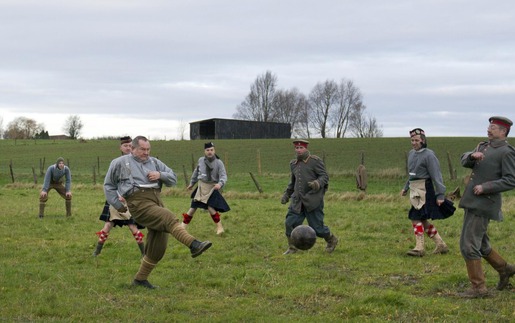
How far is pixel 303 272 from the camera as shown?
31.6ft

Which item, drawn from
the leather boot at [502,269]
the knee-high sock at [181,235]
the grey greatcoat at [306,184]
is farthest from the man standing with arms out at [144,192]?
the leather boot at [502,269]

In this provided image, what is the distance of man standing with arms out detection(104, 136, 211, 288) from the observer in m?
8.39

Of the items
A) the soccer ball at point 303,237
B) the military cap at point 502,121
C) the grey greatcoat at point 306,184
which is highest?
the military cap at point 502,121

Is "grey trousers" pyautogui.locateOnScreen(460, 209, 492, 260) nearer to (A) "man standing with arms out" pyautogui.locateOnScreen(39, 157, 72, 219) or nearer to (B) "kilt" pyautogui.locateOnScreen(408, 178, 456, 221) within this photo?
(B) "kilt" pyautogui.locateOnScreen(408, 178, 456, 221)

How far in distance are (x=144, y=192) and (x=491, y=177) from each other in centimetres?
422

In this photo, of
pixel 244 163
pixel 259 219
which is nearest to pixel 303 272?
pixel 259 219

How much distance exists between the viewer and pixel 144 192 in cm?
852

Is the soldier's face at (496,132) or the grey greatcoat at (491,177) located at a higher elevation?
the soldier's face at (496,132)

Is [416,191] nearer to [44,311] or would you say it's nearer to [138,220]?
[138,220]

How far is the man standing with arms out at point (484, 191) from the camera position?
26.0ft

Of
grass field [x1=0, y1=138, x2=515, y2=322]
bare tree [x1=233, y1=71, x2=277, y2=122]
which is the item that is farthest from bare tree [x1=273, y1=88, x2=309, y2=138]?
grass field [x1=0, y1=138, x2=515, y2=322]

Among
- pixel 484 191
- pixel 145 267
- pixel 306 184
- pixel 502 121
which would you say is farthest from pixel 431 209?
pixel 145 267

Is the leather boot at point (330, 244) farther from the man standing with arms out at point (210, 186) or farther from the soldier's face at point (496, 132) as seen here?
the soldier's face at point (496, 132)

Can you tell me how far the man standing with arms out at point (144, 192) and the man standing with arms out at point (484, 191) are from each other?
11.7ft
